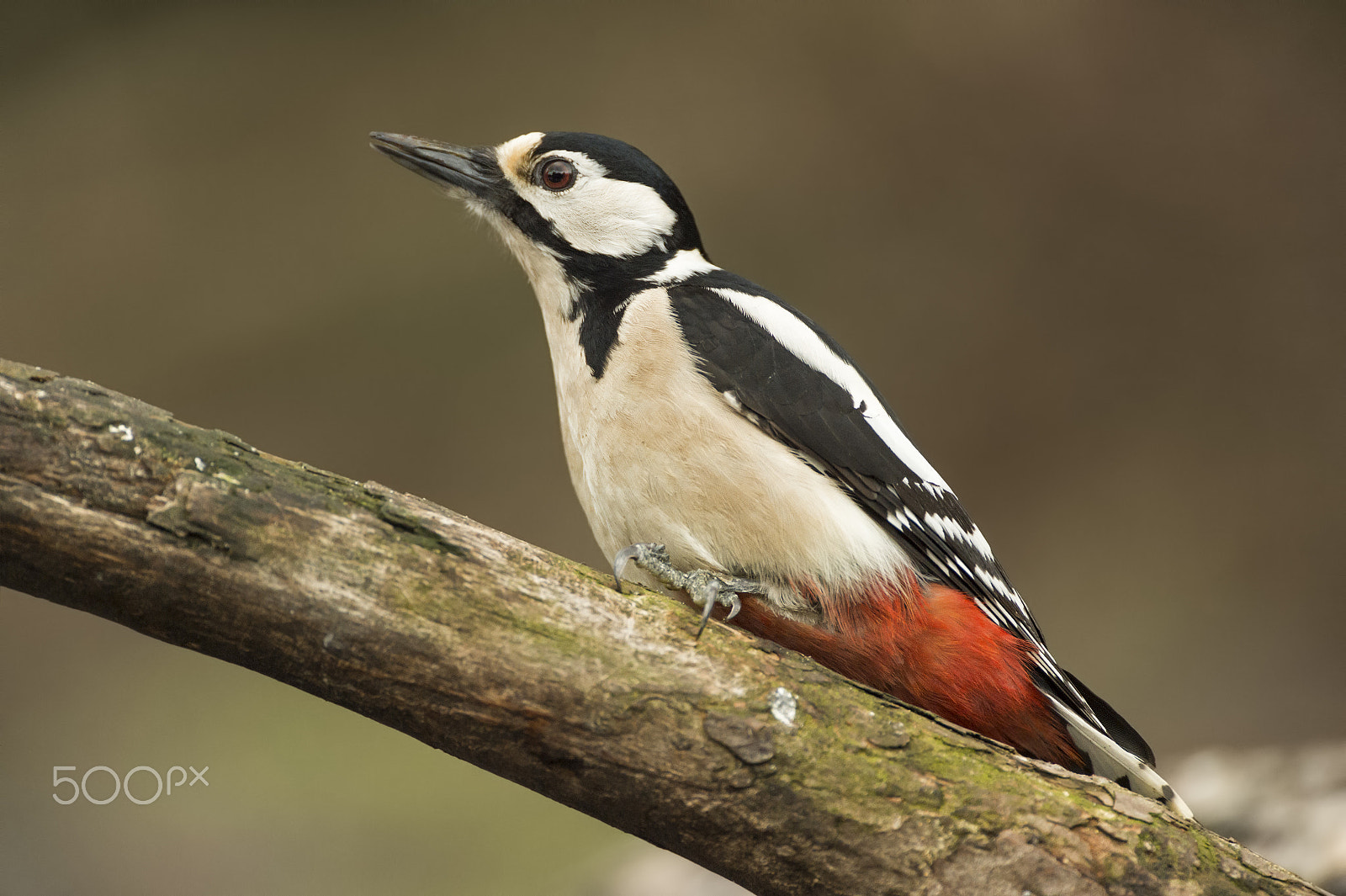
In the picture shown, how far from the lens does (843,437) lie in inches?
79.7

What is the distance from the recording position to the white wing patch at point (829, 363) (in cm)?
214

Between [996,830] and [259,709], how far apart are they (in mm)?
4763

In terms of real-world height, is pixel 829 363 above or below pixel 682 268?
below

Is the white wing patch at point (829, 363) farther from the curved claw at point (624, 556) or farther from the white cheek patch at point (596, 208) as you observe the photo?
the curved claw at point (624, 556)

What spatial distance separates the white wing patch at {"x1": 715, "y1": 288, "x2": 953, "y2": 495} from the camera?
2.14m

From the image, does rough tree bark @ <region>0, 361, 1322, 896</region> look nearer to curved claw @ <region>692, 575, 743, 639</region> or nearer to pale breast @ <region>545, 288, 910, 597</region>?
curved claw @ <region>692, 575, 743, 639</region>

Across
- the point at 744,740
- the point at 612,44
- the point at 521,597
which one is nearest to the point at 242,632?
the point at 521,597

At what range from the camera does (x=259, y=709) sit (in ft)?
17.7

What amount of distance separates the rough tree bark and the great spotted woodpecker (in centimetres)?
28

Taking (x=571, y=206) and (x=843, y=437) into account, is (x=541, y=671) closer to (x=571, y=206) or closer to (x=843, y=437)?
(x=843, y=437)

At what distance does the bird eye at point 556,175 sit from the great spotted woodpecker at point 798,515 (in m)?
0.37

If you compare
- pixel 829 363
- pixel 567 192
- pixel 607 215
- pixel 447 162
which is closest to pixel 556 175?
pixel 567 192

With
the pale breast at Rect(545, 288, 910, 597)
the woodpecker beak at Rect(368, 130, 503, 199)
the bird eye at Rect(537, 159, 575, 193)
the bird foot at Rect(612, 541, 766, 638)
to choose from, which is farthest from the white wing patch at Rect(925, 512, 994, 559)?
the woodpecker beak at Rect(368, 130, 503, 199)

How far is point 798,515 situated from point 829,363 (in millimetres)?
434
